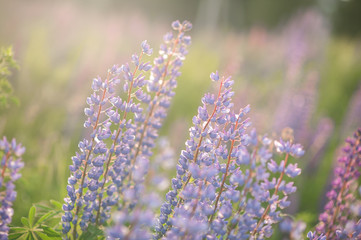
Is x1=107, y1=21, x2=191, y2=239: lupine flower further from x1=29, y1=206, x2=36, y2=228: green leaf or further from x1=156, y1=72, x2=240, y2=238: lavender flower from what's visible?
x1=29, y1=206, x2=36, y2=228: green leaf

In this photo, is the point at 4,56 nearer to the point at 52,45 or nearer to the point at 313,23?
the point at 52,45

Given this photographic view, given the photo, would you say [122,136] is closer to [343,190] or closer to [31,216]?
[31,216]

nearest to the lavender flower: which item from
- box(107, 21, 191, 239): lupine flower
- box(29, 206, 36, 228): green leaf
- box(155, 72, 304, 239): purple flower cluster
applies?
box(155, 72, 304, 239): purple flower cluster

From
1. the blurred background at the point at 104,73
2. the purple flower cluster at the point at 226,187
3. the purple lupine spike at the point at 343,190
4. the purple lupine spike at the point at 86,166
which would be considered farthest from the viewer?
the blurred background at the point at 104,73

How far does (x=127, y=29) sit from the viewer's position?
6.39 meters

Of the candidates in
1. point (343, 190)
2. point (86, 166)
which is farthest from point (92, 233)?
point (343, 190)

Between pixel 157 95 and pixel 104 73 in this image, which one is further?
pixel 104 73

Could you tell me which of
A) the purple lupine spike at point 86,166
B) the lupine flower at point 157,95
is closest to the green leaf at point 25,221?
the purple lupine spike at point 86,166

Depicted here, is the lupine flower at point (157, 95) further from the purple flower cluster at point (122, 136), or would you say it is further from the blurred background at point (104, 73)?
the blurred background at point (104, 73)

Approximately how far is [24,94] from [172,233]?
9.37 ft

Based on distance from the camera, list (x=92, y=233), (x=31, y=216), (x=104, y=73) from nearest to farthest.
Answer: (x=92, y=233) → (x=31, y=216) → (x=104, y=73)

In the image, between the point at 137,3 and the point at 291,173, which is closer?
the point at 291,173

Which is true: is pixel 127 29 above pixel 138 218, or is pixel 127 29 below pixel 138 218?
above

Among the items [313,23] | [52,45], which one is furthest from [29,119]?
[313,23]
